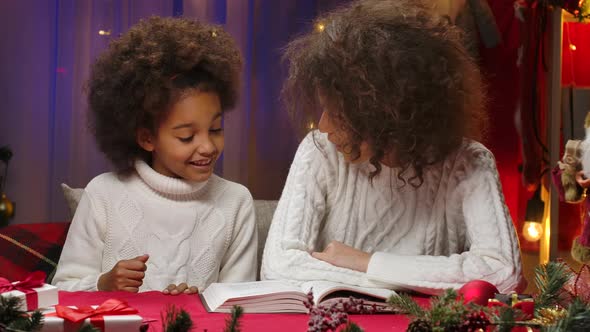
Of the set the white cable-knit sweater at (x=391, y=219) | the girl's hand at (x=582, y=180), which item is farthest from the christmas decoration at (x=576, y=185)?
the white cable-knit sweater at (x=391, y=219)

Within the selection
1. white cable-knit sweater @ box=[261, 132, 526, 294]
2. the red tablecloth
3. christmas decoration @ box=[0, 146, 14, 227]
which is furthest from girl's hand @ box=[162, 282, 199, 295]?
christmas decoration @ box=[0, 146, 14, 227]

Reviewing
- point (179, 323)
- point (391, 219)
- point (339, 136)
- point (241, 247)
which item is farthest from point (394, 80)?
point (179, 323)

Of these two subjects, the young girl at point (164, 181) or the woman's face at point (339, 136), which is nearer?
the woman's face at point (339, 136)

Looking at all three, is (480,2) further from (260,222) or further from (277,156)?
(260,222)

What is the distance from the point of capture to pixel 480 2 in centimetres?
337

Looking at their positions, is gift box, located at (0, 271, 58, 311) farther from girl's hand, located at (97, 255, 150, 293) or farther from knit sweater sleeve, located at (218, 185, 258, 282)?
knit sweater sleeve, located at (218, 185, 258, 282)

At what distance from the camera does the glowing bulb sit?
12.0 feet

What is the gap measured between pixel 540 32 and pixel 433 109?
1.67m

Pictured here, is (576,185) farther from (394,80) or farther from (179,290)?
(179,290)

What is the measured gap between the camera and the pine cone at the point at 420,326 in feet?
3.78

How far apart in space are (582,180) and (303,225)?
2.19 ft

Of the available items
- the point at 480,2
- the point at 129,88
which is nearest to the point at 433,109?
the point at 129,88

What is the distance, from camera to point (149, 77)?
225cm

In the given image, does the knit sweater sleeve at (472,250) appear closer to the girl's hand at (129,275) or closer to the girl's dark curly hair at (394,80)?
the girl's dark curly hair at (394,80)
